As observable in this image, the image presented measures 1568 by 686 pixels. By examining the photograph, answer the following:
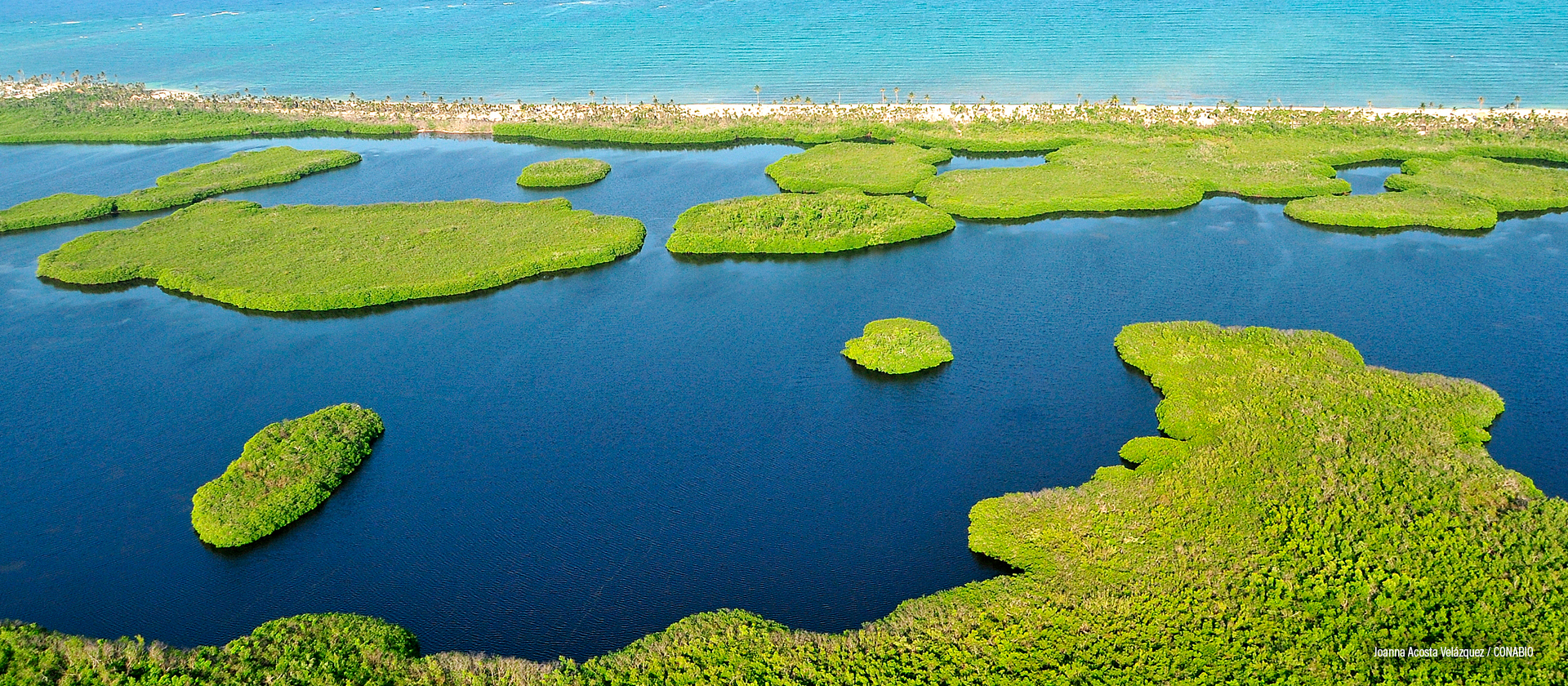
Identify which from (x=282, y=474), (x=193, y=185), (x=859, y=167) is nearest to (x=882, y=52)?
(x=859, y=167)

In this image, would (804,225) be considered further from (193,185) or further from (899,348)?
(193,185)

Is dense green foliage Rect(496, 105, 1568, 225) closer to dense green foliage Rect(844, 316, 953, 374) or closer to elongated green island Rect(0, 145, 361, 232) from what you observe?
elongated green island Rect(0, 145, 361, 232)

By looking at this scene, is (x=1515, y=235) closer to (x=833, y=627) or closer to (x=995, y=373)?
(x=995, y=373)

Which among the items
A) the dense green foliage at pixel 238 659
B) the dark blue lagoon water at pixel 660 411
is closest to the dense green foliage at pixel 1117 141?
the dark blue lagoon water at pixel 660 411

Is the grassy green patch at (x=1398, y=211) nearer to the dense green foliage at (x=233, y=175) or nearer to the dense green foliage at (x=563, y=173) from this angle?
the dense green foliage at (x=563, y=173)

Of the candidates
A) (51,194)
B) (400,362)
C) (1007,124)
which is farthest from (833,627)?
(51,194)

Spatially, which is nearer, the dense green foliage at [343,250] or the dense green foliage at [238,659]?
the dense green foliage at [238,659]

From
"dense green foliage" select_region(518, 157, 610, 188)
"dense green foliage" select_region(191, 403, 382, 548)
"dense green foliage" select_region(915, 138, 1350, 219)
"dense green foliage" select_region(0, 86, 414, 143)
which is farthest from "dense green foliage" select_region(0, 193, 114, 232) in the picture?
"dense green foliage" select_region(915, 138, 1350, 219)
